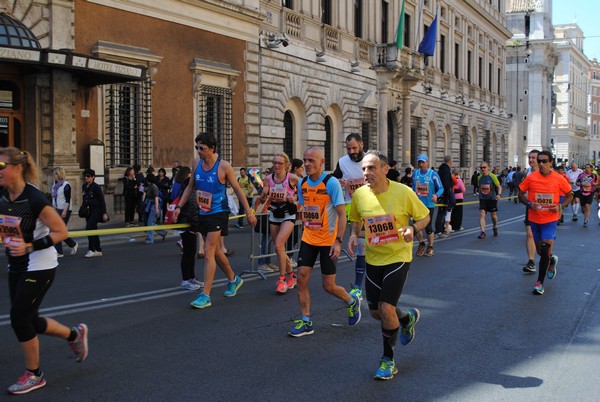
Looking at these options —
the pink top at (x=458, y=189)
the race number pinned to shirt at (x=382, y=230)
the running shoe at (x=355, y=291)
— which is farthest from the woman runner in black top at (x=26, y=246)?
the pink top at (x=458, y=189)

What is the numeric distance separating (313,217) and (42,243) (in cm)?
290

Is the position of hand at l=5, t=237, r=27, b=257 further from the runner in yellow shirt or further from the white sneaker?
the white sneaker

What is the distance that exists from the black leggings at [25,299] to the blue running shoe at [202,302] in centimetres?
293

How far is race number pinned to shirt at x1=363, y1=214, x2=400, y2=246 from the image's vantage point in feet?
18.0

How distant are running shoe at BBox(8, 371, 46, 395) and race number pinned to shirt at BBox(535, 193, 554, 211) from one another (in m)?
6.82

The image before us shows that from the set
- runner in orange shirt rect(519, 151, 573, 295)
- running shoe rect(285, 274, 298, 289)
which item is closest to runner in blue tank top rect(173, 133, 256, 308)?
running shoe rect(285, 274, 298, 289)

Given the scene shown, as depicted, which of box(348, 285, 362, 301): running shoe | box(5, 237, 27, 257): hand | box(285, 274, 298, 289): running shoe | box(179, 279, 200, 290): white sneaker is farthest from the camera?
box(285, 274, 298, 289): running shoe

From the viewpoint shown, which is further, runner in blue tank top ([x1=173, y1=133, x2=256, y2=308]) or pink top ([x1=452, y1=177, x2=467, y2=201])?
pink top ([x1=452, y1=177, x2=467, y2=201])

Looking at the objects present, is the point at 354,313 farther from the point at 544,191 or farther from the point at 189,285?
the point at 544,191

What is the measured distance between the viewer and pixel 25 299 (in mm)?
4938

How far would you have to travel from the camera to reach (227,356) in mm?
5945

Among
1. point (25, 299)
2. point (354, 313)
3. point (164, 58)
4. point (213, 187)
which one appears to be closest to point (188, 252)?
point (213, 187)

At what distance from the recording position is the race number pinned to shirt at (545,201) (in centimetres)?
925

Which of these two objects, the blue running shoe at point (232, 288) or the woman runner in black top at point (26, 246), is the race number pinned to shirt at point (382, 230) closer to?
the woman runner in black top at point (26, 246)
